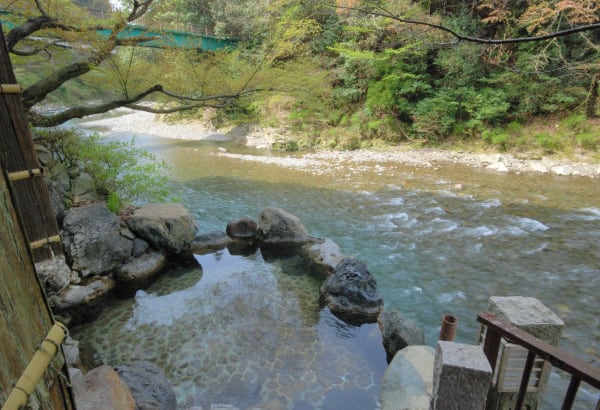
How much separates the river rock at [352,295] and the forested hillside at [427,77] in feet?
13.8

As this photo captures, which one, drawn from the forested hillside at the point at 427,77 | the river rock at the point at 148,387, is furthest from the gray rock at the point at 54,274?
the forested hillside at the point at 427,77

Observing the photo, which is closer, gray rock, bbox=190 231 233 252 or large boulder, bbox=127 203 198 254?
large boulder, bbox=127 203 198 254

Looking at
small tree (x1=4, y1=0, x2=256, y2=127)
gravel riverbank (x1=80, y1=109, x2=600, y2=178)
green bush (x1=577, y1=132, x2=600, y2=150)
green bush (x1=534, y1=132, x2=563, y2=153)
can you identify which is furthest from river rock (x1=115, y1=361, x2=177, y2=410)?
green bush (x1=577, y1=132, x2=600, y2=150)

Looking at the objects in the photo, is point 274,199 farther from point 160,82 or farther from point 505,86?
point 505,86

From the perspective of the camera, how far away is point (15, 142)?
3.92 m

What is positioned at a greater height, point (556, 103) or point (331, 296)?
point (556, 103)

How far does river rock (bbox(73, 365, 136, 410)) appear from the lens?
8.67 feet

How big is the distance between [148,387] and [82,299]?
2.44 m

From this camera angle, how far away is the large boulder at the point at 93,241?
5.23 m

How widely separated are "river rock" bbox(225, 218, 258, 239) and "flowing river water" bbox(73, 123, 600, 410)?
20.7 inches

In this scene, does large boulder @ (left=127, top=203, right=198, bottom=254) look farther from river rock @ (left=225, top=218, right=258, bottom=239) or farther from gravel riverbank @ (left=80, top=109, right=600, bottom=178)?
gravel riverbank @ (left=80, top=109, right=600, bottom=178)

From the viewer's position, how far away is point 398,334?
410 cm

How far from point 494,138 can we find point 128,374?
13866 mm

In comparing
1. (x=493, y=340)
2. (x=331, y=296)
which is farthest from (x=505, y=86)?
(x=493, y=340)
